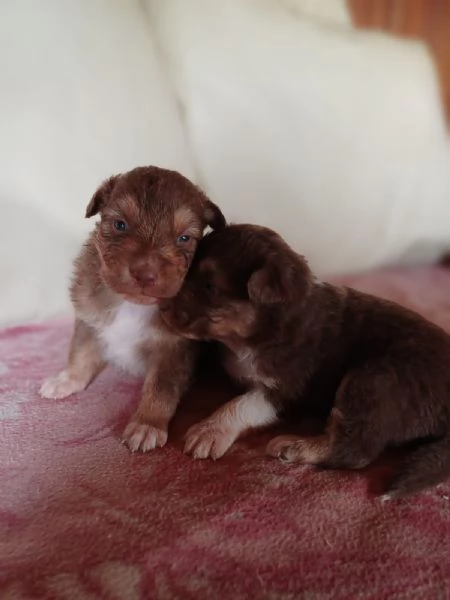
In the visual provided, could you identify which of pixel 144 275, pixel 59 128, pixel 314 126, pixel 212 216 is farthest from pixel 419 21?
pixel 144 275

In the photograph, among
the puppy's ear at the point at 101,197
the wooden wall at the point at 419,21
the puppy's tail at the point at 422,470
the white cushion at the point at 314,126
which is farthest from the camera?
the wooden wall at the point at 419,21

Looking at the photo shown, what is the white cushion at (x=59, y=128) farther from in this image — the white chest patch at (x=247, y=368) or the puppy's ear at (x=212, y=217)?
the white chest patch at (x=247, y=368)

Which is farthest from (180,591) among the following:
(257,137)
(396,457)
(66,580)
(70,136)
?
(257,137)

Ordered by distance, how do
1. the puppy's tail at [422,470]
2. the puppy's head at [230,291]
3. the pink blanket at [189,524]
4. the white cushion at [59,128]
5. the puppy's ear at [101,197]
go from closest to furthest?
the pink blanket at [189,524], the puppy's tail at [422,470], the puppy's head at [230,291], the puppy's ear at [101,197], the white cushion at [59,128]

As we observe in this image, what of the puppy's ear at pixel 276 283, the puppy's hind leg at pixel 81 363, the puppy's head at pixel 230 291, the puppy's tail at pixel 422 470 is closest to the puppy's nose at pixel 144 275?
the puppy's head at pixel 230 291

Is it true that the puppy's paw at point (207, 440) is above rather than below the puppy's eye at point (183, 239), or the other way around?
below

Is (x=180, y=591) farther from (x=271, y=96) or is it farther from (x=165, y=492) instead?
(x=271, y=96)

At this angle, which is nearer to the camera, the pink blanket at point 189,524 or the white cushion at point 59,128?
the pink blanket at point 189,524

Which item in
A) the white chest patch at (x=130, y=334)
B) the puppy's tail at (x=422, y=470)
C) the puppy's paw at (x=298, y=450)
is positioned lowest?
the puppy's tail at (x=422, y=470)
